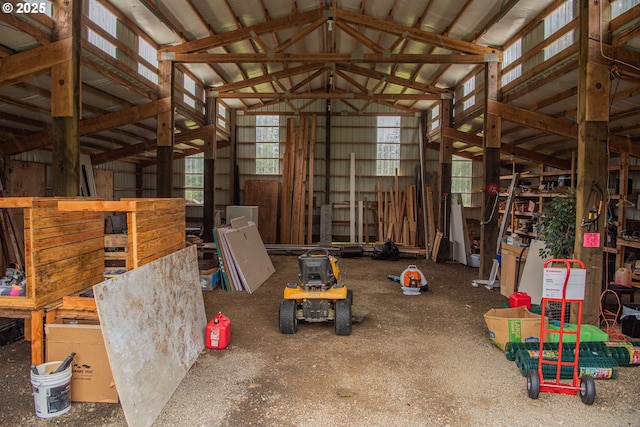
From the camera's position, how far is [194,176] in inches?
645

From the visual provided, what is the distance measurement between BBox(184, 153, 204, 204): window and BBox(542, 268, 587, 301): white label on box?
14.2m

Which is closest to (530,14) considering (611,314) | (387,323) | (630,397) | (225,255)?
(611,314)

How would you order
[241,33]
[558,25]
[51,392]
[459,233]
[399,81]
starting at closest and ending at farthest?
[51,392] → [558,25] → [241,33] → [459,233] → [399,81]

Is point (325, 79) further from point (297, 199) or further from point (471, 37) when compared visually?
point (471, 37)

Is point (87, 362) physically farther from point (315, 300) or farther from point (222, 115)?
point (222, 115)

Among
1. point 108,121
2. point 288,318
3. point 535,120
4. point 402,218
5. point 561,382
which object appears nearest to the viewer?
point 561,382

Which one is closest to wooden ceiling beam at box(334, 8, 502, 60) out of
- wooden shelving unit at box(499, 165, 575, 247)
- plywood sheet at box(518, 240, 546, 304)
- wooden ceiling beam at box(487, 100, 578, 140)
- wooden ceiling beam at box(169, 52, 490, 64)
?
wooden ceiling beam at box(169, 52, 490, 64)

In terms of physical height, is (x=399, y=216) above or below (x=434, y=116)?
below

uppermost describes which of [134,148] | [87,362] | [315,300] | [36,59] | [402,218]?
[36,59]

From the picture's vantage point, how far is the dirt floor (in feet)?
11.4

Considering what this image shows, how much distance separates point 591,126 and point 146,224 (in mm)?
5260

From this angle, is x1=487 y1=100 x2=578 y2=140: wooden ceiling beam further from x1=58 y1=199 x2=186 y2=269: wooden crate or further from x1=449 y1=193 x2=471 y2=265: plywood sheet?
x1=58 y1=199 x2=186 y2=269: wooden crate

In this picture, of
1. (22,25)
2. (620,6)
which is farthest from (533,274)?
(22,25)

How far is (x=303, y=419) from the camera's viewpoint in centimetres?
346
